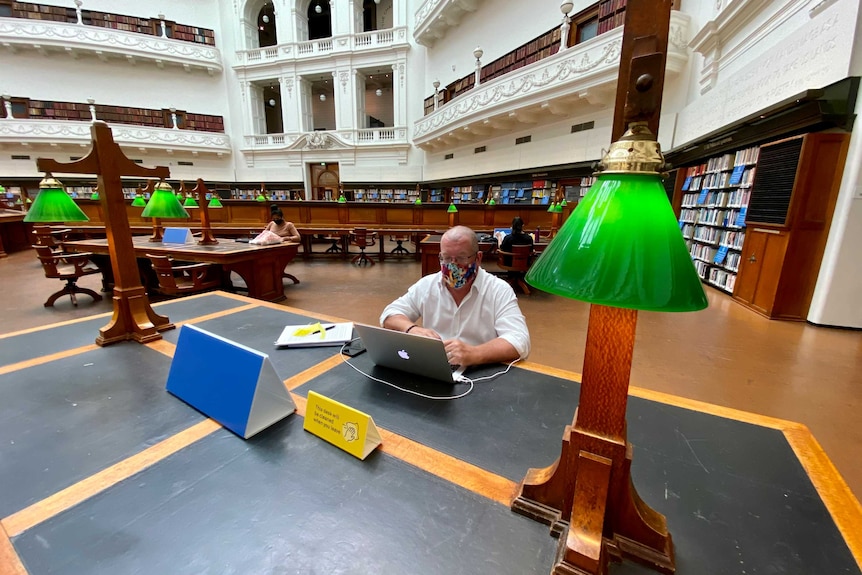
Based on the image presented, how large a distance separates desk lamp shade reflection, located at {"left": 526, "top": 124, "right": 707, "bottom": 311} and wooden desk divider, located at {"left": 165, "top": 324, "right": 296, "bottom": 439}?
0.76 metres

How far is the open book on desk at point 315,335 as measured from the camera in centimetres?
147

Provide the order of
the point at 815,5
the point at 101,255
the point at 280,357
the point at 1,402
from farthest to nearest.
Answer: the point at 101,255 → the point at 815,5 → the point at 280,357 → the point at 1,402

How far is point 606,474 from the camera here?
576 millimetres

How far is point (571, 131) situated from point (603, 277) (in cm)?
1047

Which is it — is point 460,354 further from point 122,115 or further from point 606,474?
point 122,115

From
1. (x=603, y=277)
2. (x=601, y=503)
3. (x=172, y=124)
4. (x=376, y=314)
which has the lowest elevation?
(x=376, y=314)

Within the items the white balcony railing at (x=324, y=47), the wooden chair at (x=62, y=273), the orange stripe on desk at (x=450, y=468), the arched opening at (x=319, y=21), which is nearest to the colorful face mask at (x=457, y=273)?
the orange stripe on desk at (x=450, y=468)

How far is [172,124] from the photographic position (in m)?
15.6

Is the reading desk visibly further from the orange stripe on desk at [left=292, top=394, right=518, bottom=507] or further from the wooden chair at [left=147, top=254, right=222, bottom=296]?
the wooden chair at [left=147, top=254, right=222, bottom=296]

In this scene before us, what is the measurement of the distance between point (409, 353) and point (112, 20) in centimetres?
2186

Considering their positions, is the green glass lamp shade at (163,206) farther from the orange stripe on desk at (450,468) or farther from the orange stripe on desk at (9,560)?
the orange stripe on desk at (450,468)

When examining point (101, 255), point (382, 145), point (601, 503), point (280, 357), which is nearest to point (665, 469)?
point (601, 503)

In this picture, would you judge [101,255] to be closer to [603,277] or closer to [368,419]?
[368,419]

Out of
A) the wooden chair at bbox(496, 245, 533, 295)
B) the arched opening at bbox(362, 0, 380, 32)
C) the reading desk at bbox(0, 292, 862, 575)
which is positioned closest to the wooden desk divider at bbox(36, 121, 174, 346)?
the reading desk at bbox(0, 292, 862, 575)
